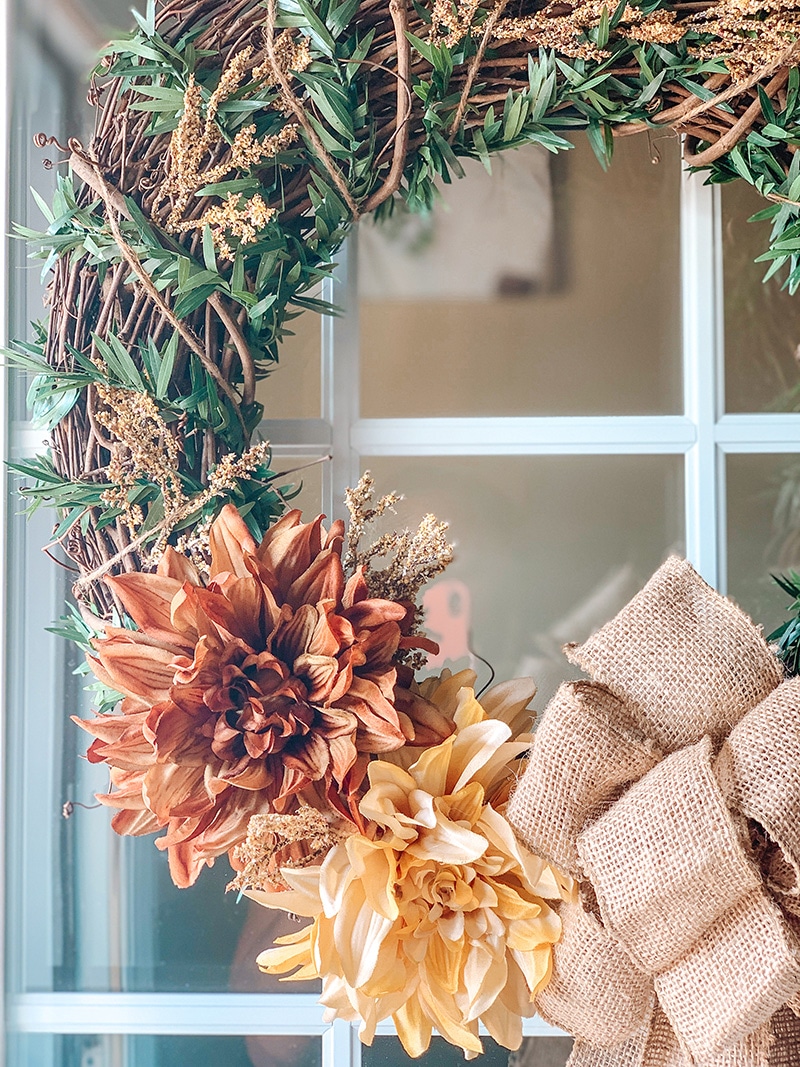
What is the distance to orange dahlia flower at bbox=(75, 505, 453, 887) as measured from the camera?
1.82 feet

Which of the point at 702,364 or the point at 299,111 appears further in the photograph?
the point at 702,364

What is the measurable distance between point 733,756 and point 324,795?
29 centimetres

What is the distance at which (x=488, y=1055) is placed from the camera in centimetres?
77

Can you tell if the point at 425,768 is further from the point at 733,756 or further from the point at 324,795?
the point at 733,756

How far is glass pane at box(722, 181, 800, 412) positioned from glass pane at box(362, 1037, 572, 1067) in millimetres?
641

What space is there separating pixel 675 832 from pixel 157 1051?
0.61m

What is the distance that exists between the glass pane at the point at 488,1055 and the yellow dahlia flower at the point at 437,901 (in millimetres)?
199

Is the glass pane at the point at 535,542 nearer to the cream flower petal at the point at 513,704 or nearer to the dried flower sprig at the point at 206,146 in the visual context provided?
the cream flower petal at the point at 513,704

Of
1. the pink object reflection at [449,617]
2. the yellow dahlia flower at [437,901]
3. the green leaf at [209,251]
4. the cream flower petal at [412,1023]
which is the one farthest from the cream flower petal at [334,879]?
the green leaf at [209,251]

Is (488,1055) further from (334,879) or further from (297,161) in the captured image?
(297,161)

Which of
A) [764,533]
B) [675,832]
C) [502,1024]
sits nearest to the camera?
[675,832]

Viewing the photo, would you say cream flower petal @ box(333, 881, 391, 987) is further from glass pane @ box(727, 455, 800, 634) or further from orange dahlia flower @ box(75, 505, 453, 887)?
glass pane @ box(727, 455, 800, 634)

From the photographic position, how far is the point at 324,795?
592 mm

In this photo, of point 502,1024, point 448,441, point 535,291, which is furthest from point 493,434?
point 502,1024
